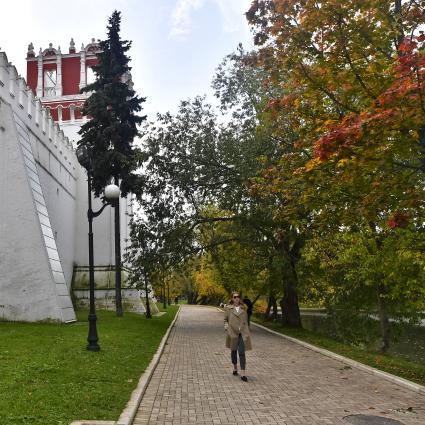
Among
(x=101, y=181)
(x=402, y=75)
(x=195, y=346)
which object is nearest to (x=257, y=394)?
(x=402, y=75)

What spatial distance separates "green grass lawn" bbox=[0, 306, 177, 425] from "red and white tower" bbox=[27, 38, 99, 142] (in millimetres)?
25110

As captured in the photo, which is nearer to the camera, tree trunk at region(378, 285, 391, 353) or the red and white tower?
tree trunk at region(378, 285, 391, 353)

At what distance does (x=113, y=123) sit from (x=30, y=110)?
16.1 ft

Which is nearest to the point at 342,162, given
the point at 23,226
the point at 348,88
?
the point at 348,88

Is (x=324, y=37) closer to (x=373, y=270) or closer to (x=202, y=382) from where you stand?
(x=202, y=382)

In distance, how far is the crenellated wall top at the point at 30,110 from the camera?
19.4 meters

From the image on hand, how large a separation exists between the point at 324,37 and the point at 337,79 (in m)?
0.83

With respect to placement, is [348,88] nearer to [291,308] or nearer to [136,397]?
[136,397]

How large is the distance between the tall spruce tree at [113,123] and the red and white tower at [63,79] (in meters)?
9.19

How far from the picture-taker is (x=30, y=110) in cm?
2286

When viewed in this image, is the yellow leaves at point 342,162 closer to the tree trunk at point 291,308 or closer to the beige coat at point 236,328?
the beige coat at point 236,328

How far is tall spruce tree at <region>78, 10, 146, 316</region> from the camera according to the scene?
26.1 meters

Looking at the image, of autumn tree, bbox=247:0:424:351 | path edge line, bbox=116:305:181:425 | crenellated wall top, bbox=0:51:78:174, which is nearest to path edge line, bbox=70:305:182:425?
path edge line, bbox=116:305:181:425

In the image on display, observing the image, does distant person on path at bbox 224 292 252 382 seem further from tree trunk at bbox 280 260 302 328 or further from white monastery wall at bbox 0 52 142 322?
tree trunk at bbox 280 260 302 328
